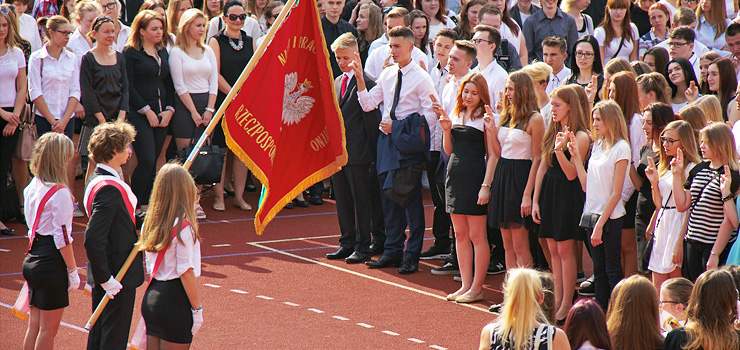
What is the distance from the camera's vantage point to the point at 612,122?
24.3ft

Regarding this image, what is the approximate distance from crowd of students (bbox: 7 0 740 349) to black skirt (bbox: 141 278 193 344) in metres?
0.02

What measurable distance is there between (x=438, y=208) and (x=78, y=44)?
5063 mm

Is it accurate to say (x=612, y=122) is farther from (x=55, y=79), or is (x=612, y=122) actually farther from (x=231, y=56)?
(x=55, y=79)

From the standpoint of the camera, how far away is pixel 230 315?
8.09m

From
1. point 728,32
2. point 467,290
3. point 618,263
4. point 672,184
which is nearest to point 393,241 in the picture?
point 467,290

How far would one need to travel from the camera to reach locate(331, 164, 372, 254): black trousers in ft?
32.8

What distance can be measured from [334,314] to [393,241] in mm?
1803

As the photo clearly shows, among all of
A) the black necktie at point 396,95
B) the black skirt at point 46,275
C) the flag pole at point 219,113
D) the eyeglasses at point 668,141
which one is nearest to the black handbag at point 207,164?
the black necktie at point 396,95

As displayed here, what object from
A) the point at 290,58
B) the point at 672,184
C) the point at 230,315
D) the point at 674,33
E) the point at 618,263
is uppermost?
the point at 674,33

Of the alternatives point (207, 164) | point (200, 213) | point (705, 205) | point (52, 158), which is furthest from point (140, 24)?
point (705, 205)

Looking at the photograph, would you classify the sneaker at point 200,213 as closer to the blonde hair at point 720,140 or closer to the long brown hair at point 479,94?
the long brown hair at point 479,94

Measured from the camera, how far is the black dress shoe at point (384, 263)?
973cm

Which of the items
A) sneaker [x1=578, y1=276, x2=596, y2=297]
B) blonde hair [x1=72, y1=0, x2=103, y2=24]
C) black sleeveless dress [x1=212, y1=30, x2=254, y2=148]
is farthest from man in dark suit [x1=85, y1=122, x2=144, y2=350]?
black sleeveless dress [x1=212, y1=30, x2=254, y2=148]

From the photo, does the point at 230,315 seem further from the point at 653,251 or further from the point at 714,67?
the point at 714,67
